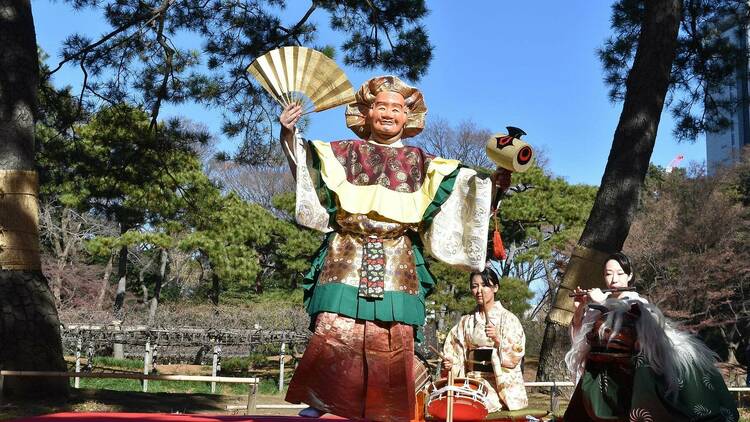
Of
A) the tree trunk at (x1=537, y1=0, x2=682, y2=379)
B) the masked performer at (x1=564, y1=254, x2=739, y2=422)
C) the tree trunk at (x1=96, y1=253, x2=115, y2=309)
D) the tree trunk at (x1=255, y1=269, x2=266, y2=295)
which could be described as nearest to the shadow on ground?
the tree trunk at (x1=537, y1=0, x2=682, y2=379)

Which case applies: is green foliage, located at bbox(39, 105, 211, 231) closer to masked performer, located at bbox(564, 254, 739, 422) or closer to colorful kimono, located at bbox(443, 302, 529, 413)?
colorful kimono, located at bbox(443, 302, 529, 413)

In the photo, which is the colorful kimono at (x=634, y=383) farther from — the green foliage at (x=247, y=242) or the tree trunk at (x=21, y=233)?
the green foliage at (x=247, y=242)

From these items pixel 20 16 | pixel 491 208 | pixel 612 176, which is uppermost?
pixel 20 16

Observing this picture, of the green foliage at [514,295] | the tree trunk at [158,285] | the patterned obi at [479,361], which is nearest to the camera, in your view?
the patterned obi at [479,361]

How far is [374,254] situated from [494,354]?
6.03ft

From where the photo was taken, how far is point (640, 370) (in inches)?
126

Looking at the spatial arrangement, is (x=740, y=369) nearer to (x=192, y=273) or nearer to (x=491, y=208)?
(x=491, y=208)

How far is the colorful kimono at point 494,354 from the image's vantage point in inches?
198

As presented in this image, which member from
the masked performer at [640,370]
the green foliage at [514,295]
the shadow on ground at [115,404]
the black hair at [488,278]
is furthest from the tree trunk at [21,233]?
the green foliage at [514,295]

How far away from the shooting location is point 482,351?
16.9 ft

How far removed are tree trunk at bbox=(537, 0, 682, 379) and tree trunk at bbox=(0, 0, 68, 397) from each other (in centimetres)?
385

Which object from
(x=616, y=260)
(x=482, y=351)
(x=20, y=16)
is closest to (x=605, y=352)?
(x=616, y=260)

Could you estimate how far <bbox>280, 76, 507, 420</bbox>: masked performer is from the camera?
348 cm

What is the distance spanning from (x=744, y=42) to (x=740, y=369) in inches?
330
